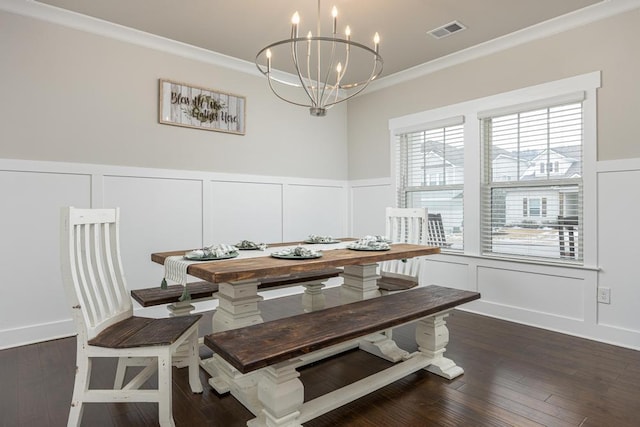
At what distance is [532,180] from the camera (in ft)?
11.0

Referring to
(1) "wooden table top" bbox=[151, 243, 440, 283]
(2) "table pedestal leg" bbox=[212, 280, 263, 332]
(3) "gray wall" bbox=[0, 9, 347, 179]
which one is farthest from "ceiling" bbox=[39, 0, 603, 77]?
(2) "table pedestal leg" bbox=[212, 280, 263, 332]

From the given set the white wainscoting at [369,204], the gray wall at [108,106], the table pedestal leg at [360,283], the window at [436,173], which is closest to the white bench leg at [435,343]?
the table pedestal leg at [360,283]

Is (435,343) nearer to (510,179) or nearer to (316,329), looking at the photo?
(316,329)

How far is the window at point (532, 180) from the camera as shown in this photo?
313cm

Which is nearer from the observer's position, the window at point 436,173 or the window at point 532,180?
the window at point 532,180

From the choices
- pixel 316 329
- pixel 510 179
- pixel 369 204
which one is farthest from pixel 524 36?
pixel 316 329

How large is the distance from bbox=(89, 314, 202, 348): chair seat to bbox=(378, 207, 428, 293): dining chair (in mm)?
1578

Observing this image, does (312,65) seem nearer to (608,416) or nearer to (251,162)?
(251,162)

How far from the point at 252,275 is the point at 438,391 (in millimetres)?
1300

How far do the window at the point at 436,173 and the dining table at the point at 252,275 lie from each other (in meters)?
1.38

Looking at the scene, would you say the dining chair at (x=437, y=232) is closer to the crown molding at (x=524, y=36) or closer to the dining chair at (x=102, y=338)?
the crown molding at (x=524, y=36)

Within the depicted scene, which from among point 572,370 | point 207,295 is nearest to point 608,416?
point 572,370

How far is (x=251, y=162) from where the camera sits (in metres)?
4.11

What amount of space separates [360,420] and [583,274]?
90.7 inches
